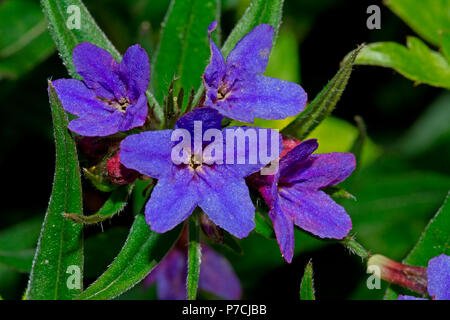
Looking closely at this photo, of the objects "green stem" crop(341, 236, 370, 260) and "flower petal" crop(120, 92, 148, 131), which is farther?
"green stem" crop(341, 236, 370, 260)

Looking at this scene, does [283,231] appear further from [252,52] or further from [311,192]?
[252,52]

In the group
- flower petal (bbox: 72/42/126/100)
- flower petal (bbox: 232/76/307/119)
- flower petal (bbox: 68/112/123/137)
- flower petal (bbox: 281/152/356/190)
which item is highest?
flower petal (bbox: 72/42/126/100)

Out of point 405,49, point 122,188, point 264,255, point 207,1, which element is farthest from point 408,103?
point 122,188

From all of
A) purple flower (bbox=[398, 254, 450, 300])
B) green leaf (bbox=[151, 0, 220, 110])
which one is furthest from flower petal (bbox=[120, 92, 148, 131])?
purple flower (bbox=[398, 254, 450, 300])

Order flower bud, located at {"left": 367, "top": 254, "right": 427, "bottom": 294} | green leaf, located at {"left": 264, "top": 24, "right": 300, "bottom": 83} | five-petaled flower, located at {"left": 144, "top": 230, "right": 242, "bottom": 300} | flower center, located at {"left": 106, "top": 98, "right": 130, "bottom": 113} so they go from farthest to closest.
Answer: green leaf, located at {"left": 264, "top": 24, "right": 300, "bottom": 83} → five-petaled flower, located at {"left": 144, "top": 230, "right": 242, "bottom": 300} → flower bud, located at {"left": 367, "top": 254, "right": 427, "bottom": 294} → flower center, located at {"left": 106, "top": 98, "right": 130, "bottom": 113}

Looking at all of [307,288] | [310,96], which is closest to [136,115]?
[307,288]

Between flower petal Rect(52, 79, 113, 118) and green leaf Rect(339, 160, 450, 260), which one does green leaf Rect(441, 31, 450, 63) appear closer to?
green leaf Rect(339, 160, 450, 260)

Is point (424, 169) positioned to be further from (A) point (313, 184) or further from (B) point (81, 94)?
(B) point (81, 94)
